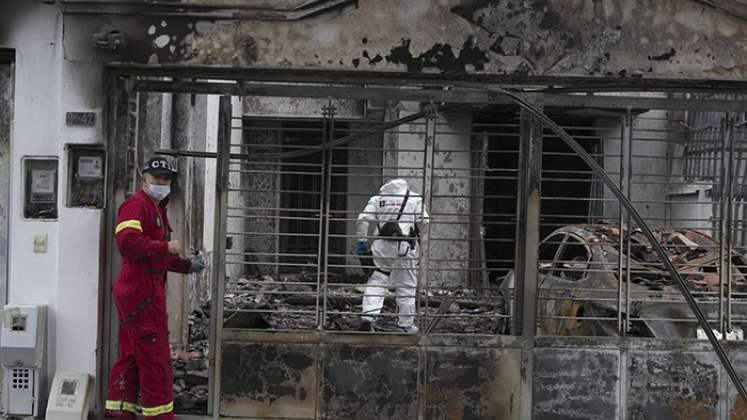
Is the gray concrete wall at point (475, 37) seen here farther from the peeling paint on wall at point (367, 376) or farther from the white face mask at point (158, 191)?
the peeling paint on wall at point (367, 376)

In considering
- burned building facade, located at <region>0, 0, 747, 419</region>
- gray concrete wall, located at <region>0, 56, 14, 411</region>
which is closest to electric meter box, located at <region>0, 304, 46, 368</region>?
burned building facade, located at <region>0, 0, 747, 419</region>

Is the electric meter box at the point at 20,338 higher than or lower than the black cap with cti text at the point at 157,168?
lower

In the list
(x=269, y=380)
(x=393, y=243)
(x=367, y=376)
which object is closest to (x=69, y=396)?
(x=269, y=380)

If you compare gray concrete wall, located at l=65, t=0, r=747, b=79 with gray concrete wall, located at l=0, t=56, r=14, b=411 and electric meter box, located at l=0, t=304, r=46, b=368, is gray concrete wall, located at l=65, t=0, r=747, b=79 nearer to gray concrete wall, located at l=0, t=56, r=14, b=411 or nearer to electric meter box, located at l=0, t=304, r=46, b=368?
gray concrete wall, located at l=0, t=56, r=14, b=411

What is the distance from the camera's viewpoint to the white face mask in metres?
5.76

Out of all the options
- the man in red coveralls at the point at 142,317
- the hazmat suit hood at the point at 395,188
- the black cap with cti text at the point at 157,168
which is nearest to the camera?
the man in red coveralls at the point at 142,317

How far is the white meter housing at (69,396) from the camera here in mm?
5898

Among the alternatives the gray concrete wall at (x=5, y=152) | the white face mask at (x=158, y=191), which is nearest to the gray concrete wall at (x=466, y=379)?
the white face mask at (x=158, y=191)

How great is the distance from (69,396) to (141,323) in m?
1.01

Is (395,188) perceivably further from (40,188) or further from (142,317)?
(40,188)

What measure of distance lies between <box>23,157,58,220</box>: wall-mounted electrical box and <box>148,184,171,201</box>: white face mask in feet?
2.99

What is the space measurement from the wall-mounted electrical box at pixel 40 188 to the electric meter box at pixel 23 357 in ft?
2.39

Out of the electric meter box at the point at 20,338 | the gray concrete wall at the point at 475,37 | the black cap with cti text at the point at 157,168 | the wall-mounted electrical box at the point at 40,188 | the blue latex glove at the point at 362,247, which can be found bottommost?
the electric meter box at the point at 20,338

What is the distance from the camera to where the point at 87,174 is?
6164 mm
